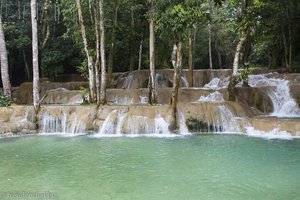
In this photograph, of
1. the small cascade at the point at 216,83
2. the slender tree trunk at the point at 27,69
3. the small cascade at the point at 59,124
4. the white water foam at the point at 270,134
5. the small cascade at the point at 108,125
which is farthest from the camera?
the slender tree trunk at the point at 27,69

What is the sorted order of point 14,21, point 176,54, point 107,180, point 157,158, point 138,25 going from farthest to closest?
point 14,21 < point 138,25 < point 176,54 < point 157,158 < point 107,180

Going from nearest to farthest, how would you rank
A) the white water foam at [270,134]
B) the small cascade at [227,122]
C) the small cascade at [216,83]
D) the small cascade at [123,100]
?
1. the white water foam at [270,134]
2. the small cascade at [227,122]
3. the small cascade at [123,100]
4. the small cascade at [216,83]

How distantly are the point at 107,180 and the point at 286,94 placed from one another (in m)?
11.1

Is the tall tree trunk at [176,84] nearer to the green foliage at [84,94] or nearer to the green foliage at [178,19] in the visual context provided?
the green foliage at [178,19]

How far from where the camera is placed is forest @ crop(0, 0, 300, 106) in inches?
545

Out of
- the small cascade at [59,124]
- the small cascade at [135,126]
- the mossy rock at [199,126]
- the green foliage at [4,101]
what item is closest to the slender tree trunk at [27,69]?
the green foliage at [4,101]

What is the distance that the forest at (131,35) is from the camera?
45.4 ft

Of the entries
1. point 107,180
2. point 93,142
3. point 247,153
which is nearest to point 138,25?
point 93,142

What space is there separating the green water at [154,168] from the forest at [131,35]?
12.0 ft

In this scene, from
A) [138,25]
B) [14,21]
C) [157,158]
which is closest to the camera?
[157,158]

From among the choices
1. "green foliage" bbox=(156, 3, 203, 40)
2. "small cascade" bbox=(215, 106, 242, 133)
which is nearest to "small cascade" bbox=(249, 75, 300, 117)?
"small cascade" bbox=(215, 106, 242, 133)

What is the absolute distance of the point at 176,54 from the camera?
1298cm

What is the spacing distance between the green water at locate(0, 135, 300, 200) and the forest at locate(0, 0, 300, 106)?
367cm

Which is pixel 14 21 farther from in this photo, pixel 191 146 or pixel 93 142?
pixel 191 146
